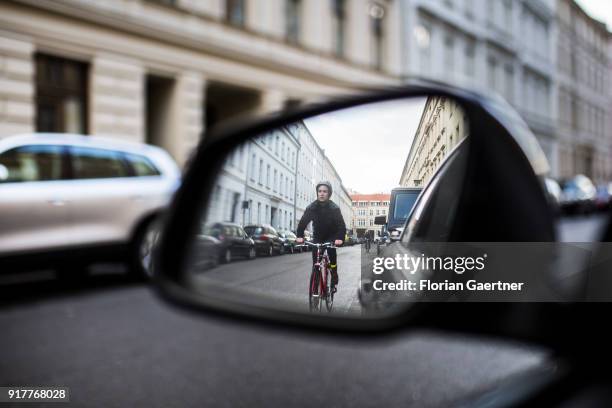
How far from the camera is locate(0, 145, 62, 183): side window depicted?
16.8 feet

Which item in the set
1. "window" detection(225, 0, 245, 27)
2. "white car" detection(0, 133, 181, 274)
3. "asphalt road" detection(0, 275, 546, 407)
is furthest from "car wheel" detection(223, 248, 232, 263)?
"window" detection(225, 0, 245, 27)

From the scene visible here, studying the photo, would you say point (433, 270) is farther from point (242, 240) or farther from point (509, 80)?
point (509, 80)

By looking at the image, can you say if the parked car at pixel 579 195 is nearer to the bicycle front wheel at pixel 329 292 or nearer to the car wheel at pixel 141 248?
the car wheel at pixel 141 248

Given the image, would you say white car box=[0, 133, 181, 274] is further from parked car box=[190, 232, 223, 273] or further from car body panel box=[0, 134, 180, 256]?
parked car box=[190, 232, 223, 273]

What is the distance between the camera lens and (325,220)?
77 cm

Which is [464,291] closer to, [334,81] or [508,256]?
[508,256]

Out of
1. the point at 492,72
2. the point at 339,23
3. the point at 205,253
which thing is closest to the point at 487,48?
the point at 492,72

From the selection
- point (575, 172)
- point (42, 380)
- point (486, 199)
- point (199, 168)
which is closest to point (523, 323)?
point (486, 199)

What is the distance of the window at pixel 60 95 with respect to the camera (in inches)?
416

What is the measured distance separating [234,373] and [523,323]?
2.19m

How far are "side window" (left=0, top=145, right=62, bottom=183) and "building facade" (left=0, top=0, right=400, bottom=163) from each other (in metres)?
5.18

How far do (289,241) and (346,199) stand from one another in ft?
0.42

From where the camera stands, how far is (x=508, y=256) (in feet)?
2.40

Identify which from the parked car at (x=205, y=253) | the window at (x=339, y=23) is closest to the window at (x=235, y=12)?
the window at (x=339, y=23)
